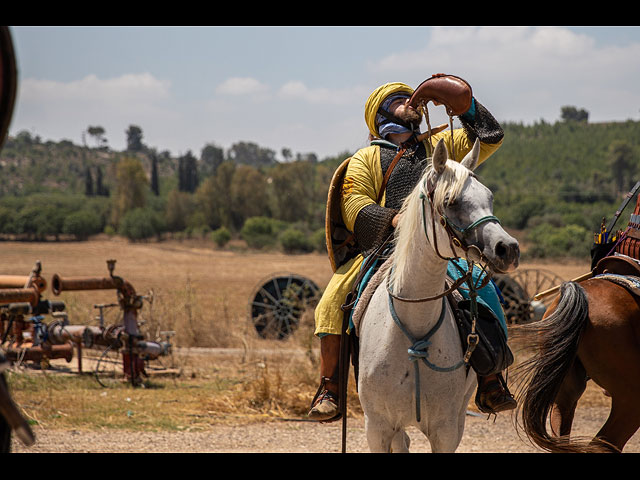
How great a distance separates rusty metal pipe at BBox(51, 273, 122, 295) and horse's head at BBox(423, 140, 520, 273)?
7.08 meters

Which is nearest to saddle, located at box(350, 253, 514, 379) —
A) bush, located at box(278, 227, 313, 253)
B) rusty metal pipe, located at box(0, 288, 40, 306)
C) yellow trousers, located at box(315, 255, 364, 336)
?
yellow trousers, located at box(315, 255, 364, 336)

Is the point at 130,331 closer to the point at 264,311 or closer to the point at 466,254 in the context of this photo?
the point at 264,311

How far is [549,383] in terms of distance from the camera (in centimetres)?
491

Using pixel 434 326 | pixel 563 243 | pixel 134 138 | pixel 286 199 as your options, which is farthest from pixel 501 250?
pixel 134 138

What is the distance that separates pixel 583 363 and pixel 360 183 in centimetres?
205

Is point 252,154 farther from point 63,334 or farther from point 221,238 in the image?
point 63,334

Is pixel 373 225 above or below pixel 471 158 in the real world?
below

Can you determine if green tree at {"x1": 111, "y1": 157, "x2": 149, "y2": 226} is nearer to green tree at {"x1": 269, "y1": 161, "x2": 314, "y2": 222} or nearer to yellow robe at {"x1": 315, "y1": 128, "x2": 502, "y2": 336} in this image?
green tree at {"x1": 269, "y1": 161, "x2": 314, "y2": 222}

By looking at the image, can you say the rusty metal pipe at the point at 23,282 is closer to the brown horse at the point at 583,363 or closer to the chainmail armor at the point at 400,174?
the chainmail armor at the point at 400,174

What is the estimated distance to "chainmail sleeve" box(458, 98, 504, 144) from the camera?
14.1 ft

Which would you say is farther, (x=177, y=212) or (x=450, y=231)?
(x=177, y=212)

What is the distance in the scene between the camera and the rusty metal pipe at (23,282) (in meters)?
7.57

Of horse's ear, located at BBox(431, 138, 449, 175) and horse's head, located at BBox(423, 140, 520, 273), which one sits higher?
horse's ear, located at BBox(431, 138, 449, 175)

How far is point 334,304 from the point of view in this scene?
14.3 feet
